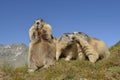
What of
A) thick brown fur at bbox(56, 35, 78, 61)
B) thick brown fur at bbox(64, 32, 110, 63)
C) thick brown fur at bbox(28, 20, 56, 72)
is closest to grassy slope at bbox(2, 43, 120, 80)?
thick brown fur at bbox(28, 20, 56, 72)

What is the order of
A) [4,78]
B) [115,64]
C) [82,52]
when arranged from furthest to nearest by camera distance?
[82,52] < [115,64] < [4,78]

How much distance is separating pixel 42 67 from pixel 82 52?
12.2 ft

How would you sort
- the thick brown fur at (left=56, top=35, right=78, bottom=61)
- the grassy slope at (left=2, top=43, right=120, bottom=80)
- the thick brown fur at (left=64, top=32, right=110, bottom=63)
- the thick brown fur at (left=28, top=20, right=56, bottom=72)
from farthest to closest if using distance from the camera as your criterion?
1. the thick brown fur at (left=56, top=35, right=78, bottom=61)
2. the thick brown fur at (left=64, top=32, right=110, bottom=63)
3. the thick brown fur at (left=28, top=20, right=56, bottom=72)
4. the grassy slope at (left=2, top=43, right=120, bottom=80)

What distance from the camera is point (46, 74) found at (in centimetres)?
2116

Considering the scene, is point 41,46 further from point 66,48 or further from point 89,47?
point 89,47

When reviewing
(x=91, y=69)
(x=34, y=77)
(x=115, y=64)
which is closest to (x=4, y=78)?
(x=34, y=77)

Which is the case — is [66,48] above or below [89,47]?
above

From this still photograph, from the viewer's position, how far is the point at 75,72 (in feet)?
68.3

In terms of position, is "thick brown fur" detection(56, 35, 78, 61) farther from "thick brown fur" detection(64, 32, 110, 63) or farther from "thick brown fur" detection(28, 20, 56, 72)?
"thick brown fur" detection(28, 20, 56, 72)

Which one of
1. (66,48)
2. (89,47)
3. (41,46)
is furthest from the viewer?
(66,48)

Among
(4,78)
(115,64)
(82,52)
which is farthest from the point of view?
(82,52)

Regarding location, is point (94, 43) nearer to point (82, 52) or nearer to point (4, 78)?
point (82, 52)

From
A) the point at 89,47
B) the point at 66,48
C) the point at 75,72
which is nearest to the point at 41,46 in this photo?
the point at 75,72

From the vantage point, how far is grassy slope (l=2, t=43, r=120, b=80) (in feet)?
66.0
